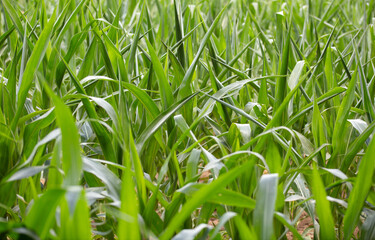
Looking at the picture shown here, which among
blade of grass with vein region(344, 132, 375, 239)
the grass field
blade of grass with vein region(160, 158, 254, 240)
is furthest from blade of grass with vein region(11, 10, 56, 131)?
blade of grass with vein region(344, 132, 375, 239)

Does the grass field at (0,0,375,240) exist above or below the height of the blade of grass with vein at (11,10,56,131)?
below

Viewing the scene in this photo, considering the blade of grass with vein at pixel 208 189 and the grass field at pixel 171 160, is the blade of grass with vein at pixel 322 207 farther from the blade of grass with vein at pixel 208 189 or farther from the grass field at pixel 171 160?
the blade of grass with vein at pixel 208 189

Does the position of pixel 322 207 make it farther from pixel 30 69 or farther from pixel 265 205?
pixel 30 69

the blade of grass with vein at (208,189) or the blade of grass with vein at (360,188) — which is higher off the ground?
the blade of grass with vein at (208,189)

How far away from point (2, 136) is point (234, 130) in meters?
0.43

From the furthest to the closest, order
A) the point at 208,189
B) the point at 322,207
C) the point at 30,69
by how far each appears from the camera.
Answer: the point at 30,69 → the point at 322,207 → the point at 208,189

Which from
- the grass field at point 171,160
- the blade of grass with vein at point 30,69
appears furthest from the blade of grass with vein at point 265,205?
the blade of grass with vein at point 30,69

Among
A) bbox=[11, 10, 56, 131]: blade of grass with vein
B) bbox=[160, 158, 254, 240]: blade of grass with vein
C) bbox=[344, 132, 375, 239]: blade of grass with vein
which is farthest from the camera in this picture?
bbox=[11, 10, 56, 131]: blade of grass with vein

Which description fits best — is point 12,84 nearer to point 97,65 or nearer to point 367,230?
point 97,65

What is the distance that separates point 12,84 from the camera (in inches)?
38.3

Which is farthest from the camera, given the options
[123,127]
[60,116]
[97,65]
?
[97,65]

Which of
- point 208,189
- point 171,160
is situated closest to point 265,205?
point 208,189

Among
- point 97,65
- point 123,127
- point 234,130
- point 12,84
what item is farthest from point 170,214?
point 97,65

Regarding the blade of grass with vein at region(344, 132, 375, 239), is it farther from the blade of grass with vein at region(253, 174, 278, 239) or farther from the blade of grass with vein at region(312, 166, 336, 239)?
the blade of grass with vein at region(253, 174, 278, 239)
